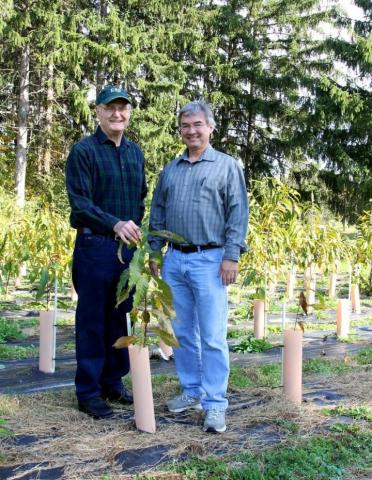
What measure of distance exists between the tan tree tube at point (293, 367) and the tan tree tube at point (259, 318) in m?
1.96

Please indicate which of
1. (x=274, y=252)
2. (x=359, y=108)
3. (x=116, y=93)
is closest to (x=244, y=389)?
(x=116, y=93)

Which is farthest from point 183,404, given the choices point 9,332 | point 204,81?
point 204,81

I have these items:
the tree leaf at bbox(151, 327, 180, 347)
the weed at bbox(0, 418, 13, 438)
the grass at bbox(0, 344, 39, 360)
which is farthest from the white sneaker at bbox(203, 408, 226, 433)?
the grass at bbox(0, 344, 39, 360)

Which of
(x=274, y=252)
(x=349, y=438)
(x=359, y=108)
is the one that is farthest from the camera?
(x=359, y=108)

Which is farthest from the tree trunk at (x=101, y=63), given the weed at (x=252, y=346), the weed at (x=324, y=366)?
the weed at (x=324, y=366)

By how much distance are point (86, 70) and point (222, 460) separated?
14.6 meters

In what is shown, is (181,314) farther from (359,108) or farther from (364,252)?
(359,108)

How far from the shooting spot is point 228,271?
2992 mm

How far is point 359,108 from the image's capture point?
14.7m

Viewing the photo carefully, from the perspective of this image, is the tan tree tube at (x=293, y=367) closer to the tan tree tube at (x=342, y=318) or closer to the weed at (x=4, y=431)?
the weed at (x=4, y=431)

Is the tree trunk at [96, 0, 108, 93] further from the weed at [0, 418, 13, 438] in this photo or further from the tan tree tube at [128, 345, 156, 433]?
the weed at [0, 418, 13, 438]

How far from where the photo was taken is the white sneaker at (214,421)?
9.62 feet

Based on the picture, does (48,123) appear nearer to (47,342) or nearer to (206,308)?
(47,342)

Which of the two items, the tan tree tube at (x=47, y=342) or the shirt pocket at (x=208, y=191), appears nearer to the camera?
the shirt pocket at (x=208, y=191)
